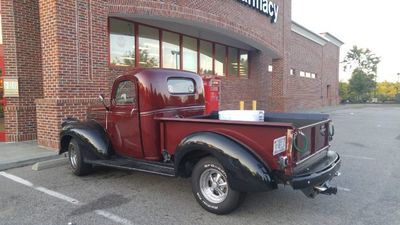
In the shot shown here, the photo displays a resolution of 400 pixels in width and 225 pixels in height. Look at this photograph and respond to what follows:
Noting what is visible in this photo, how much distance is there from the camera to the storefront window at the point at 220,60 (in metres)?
15.8

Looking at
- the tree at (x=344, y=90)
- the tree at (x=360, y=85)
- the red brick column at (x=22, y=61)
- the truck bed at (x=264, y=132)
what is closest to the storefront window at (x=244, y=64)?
the red brick column at (x=22, y=61)

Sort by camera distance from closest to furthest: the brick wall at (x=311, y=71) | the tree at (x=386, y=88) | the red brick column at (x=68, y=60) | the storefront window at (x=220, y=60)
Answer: the red brick column at (x=68, y=60) → the storefront window at (x=220, y=60) → the brick wall at (x=311, y=71) → the tree at (x=386, y=88)

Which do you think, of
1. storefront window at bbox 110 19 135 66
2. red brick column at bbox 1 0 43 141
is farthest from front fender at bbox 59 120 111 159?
storefront window at bbox 110 19 135 66

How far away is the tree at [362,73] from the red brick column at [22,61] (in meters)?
44.9

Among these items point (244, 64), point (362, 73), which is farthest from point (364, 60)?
point (244, 64)

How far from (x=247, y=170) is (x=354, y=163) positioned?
431cm

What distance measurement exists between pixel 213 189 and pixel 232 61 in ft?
43.0

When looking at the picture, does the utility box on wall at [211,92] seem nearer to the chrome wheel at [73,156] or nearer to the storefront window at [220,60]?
the storefront window at [220,60]

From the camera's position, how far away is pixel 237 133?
418 cm

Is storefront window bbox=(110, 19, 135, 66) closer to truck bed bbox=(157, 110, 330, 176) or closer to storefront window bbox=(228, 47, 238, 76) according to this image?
truck bed bbox=(157, 110, 330, 176)

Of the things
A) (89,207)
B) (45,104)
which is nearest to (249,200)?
(89,207)

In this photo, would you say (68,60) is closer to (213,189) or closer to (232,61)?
(213,189)

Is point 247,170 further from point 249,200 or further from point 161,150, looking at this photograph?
point 161,150

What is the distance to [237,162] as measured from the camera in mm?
4008
